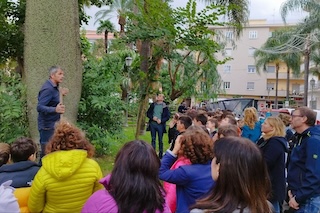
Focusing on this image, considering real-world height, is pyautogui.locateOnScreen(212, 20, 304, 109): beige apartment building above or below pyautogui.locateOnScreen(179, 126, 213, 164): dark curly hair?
above

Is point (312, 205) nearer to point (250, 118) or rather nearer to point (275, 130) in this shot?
point (275, 130)

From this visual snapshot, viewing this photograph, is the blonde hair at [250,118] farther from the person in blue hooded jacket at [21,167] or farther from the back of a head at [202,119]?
the person in blue hooded jacket at [21,167]

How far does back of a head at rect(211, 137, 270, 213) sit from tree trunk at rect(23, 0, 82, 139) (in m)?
5.11

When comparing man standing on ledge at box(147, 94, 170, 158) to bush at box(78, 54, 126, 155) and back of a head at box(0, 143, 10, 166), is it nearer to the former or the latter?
bush at box(78, 54, 126, 155)

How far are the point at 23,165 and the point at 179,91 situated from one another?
53.0 ft

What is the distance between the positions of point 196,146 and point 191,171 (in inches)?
11.0

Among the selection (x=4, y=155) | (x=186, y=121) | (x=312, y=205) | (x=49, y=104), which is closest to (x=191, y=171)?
(x=312, y=205)

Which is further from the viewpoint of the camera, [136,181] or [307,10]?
[307,10]

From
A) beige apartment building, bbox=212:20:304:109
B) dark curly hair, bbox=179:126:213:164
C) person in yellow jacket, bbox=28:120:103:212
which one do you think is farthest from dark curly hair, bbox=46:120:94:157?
beige apartment building, bbox=212:20:304:109

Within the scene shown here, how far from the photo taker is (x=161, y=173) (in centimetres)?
350

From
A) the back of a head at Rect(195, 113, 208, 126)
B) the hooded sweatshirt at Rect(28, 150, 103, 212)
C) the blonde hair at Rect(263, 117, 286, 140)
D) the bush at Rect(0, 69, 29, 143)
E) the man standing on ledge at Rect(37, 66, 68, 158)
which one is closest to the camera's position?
the hooded sweatshirt at Rect(28, 150, 103, 212)

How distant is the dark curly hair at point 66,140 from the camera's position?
3.15m

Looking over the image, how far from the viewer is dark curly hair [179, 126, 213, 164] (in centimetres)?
345

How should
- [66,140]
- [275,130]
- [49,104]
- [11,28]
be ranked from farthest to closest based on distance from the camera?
[11,28] < [49,104] < [275,130] < [66,140]
